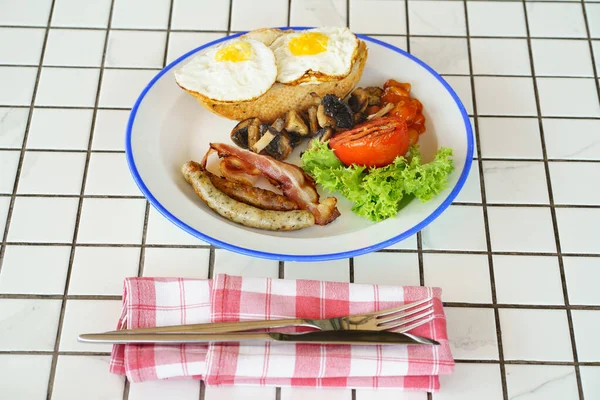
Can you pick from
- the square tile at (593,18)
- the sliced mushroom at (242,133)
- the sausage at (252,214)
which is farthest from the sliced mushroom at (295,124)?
the square tile at (593,18)

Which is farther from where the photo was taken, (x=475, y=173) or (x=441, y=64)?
(x=441, y=64)

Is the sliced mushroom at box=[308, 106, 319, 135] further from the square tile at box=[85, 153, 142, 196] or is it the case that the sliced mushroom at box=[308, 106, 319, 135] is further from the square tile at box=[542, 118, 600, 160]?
the square tile at box=[542, 118, 600, 160]

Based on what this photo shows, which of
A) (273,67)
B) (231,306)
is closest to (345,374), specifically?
(231,306)

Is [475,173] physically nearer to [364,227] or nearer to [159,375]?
[364,227]

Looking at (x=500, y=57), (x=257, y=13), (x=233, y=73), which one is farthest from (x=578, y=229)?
(x=257, y=13)

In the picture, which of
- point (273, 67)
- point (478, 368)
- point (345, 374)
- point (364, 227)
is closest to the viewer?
point (345, 374)

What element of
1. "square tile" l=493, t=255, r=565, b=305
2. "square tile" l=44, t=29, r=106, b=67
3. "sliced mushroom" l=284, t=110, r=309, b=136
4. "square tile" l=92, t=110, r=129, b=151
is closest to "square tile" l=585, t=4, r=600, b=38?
"square tile" l=493, t=255, r=565, b=305
